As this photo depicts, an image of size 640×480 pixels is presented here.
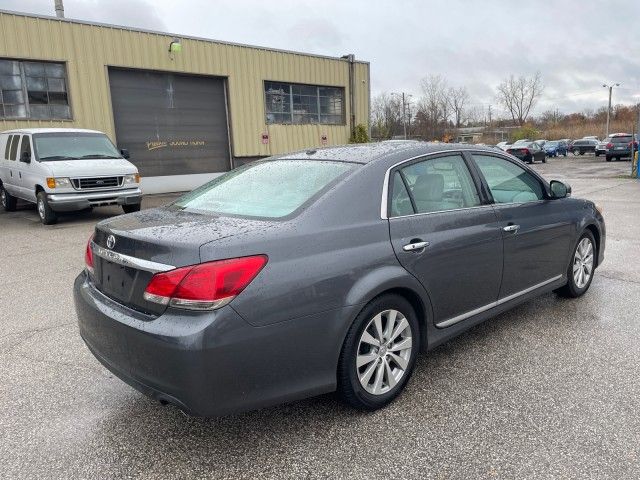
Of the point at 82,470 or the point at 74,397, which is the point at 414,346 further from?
the point at 74,397

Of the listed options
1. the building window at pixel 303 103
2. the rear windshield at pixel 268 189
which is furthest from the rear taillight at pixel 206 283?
the building window at pixel 303 103

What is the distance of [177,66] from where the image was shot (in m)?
16.6

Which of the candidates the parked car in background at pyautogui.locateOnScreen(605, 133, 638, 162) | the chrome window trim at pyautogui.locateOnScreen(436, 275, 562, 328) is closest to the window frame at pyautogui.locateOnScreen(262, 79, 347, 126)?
the chrome window trim at pyautogui.locateOnScreen(436, 275, 562, 328)

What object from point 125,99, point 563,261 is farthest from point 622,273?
point 125,99

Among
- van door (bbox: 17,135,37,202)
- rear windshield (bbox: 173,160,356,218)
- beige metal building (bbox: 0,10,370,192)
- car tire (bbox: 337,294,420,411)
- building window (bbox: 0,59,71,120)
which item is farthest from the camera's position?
beige metal building (bbox: 0,10,370,192)

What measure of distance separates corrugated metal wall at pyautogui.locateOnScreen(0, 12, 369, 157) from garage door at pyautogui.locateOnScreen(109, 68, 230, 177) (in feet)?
1.34

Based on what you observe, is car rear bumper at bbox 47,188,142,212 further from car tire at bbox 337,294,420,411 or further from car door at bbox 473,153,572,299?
car tire at bbox 337,294,420,411

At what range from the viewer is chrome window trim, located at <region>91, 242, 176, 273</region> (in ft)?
7.89

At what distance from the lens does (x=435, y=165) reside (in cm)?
353

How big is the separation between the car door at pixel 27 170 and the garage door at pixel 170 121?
16.7ft

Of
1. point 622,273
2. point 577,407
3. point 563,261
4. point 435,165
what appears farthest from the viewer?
point 622,273

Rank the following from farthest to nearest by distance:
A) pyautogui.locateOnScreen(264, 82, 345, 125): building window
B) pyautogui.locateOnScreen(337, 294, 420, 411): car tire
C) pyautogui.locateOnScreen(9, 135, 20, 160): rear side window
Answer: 1. pyautogui.locateOnScreen(264, 82, 345, 125): building window
2. pyautogui.locateOnScreen(9, 135, 20, 160): rear side window
3. pyautogui.locateOnScreen(337, 294, 420, 411): car tire

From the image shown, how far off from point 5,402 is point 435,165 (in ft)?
10.5

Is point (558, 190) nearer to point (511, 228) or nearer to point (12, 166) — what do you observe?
point (511, 228)
